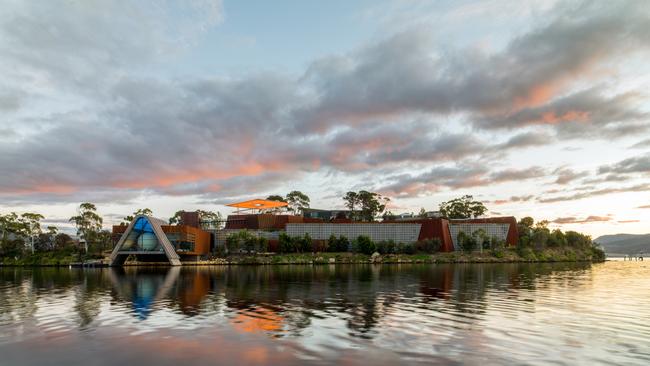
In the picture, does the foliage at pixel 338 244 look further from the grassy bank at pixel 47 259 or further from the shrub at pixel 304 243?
the grassy bank at pixel 47 259

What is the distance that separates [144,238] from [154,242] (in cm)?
274

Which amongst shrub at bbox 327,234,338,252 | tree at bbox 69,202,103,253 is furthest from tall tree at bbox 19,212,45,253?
shrub at bbox 327,234,338,252

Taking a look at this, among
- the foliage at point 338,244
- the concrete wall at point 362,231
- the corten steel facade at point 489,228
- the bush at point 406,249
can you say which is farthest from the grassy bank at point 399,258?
the concrete wall at point 362,231

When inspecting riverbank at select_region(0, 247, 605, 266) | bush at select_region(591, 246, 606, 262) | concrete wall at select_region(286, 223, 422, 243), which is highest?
concrete wall at select_region(286, 223, 422, 243)

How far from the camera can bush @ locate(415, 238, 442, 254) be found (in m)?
140

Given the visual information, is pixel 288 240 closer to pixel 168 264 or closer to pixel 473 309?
pixel 168 264

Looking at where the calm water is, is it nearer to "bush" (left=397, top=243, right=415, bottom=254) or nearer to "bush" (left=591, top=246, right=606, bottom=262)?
"bush" (left=397, top=243, right=415, bottom=254)

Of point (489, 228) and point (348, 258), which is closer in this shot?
point (348, 258)

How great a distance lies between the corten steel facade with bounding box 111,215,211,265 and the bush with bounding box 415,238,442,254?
221 feet

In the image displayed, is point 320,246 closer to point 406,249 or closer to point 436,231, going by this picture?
point 406,249

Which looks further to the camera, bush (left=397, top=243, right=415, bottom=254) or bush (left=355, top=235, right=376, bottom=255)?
bush (left=397, top=243, right=415, bottom=254)

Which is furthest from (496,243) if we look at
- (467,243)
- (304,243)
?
(304,243)

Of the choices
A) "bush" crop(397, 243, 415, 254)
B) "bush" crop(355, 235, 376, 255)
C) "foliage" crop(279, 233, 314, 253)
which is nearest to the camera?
"bush" crop(355, 235, 376, 255)

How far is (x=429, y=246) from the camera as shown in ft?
458
